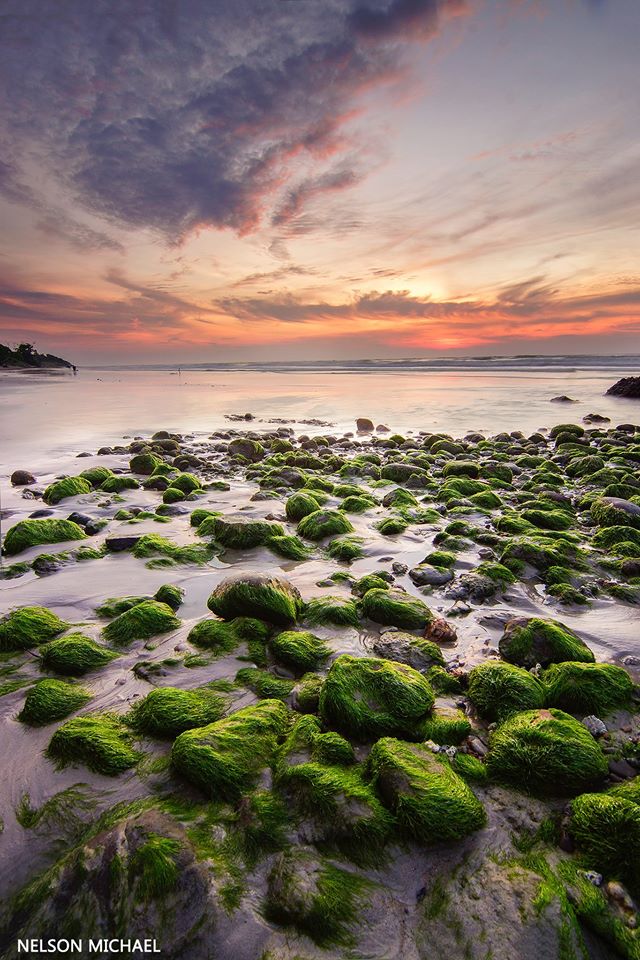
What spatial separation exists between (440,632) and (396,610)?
415 millimetres

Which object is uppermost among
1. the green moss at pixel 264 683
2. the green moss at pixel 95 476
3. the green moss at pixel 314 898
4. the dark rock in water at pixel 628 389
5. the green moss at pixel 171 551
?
the dark rock in water at pixel 628 389

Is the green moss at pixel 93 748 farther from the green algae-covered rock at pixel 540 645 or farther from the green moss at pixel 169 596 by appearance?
the green algae-covered rock at pixel 540 645

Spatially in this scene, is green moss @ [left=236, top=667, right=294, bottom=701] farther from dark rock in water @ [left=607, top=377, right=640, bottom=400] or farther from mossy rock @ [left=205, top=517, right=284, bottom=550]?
dark rock in water @ [left=607, top=377, right=640, bottom=400]

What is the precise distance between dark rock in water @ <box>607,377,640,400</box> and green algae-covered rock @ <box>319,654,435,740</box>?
26.0 metres

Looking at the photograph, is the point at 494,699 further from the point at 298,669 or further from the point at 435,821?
the point at 298,669

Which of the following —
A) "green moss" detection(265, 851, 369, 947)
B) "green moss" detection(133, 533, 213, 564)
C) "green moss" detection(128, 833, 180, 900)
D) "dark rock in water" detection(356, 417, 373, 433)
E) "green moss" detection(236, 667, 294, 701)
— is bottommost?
"green moss" detection(236, 667, 294, 701)

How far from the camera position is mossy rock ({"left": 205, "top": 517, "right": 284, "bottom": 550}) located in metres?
5.83

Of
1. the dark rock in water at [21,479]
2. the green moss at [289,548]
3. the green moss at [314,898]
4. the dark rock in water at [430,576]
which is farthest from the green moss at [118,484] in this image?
the green moss at [314,898]

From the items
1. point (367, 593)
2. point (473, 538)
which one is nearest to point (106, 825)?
point (367, 593)

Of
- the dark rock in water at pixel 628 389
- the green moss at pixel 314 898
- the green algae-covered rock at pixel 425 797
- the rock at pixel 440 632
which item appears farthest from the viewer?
the dark rock in water at pixel 628 389

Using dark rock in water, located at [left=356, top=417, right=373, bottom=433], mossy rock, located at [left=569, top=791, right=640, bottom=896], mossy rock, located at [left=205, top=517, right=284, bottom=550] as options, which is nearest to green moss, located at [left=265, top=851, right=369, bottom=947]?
mossy rock, located at [left=569, top=791, right=640, bottom=896]

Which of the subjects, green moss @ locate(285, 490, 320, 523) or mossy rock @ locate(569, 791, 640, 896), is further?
green moss @ locate(285, 490, 320, 523)

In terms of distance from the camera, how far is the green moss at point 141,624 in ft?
12.5

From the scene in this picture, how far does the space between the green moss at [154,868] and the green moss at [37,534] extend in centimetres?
459
